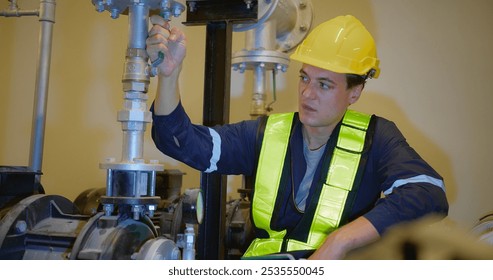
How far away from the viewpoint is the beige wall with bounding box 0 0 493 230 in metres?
2.00

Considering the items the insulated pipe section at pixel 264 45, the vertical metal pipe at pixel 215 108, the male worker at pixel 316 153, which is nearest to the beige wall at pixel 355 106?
the insulated pipe section at pixel 264 45

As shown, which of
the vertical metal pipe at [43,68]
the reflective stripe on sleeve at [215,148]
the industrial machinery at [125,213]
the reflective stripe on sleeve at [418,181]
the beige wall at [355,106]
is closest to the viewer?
the industrial machinery at [125,213]

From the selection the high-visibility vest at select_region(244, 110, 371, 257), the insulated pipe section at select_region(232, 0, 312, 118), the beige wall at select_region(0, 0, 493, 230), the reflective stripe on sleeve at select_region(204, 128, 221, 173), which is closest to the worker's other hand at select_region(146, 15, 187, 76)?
the reflective stripe on sleeve at select_region(204, 128, 221, 173)

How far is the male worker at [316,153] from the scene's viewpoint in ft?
3.66

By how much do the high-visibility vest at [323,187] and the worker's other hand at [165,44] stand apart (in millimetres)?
345

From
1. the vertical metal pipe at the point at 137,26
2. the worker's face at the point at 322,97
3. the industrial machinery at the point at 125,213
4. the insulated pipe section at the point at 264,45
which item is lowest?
the industrial machinery at the point at 125,213

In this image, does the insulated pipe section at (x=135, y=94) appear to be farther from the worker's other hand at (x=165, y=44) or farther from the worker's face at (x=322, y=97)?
the worker's face at (x=322, y=97)

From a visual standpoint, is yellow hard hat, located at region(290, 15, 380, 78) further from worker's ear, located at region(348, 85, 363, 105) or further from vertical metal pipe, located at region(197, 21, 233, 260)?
vertical metal pipe, located at region(197, 21, 233, 260)

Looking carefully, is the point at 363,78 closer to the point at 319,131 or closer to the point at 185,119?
the point at 319,131

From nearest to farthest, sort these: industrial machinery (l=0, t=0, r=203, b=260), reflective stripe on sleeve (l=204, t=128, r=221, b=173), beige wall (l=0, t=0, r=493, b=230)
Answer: industrial machinery (l=0, t=0, r=203, b=260)
reflective stripe on sleeve (l=204, t=128, r=221, b=173)
beige wall (l=0, t=0, r=493, b=230)

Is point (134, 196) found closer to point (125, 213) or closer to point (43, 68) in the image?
point (125, 213)

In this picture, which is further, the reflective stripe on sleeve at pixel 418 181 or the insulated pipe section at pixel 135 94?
the reflective stripe on sleeve at pixel 418 181

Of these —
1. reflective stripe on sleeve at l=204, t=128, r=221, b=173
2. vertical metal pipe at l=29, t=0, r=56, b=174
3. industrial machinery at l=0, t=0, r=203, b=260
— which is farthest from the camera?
vertical metal pipe at l=29, t=0, r=56, b=174
